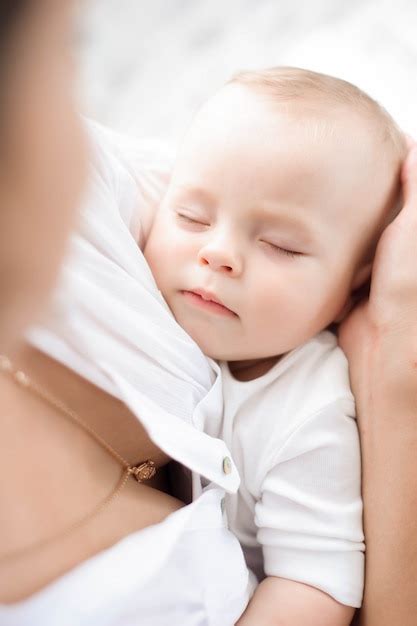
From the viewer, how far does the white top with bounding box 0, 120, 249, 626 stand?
2.31 ft

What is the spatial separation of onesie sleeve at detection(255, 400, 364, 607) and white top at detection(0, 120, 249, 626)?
0.06 m

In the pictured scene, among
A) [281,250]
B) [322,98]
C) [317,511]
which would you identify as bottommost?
[317,511]

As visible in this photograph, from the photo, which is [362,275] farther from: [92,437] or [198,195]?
[92,437]

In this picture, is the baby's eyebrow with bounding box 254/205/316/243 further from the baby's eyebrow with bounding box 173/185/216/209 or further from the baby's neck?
the baby's neck

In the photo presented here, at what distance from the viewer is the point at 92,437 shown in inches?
31.0

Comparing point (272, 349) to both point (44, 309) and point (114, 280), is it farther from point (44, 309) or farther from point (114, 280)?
point (44, 309)

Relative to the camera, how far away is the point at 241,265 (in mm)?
914

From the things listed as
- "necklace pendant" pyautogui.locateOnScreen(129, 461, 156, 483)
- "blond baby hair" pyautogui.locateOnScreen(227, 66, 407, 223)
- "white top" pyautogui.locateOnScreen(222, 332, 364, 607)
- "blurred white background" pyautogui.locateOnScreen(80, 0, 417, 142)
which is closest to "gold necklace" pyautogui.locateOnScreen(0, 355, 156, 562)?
"necklace pendant" pyautogui.locateOnScreen(129, 461, 156, 483)

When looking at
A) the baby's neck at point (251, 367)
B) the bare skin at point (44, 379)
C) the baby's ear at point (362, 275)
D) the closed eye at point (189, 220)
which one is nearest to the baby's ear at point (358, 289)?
the baby's ear at point (362, 275)

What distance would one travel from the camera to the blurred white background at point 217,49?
1.51 meters

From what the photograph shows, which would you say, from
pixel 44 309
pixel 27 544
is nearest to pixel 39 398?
pixel 27 544

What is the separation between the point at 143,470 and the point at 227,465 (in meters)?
0.09

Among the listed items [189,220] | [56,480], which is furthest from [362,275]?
[56,480]

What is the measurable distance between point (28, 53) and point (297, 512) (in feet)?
2.27
